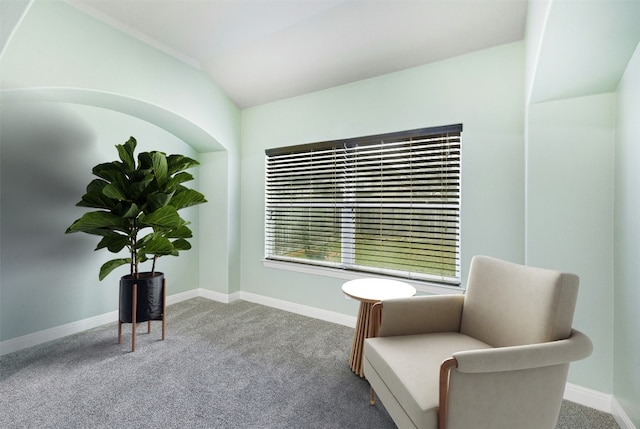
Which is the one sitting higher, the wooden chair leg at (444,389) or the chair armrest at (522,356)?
the chair armrest at (522,356)

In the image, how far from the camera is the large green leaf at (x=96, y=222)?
2.27 metres

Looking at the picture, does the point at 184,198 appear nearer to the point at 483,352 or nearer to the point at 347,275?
the point at 347,275

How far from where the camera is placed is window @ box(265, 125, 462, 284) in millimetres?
2602

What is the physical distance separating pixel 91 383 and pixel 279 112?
9.83 feet

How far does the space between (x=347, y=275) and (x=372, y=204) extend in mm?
773

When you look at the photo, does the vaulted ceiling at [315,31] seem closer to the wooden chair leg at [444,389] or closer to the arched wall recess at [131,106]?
the arched wall recess at [131,106]

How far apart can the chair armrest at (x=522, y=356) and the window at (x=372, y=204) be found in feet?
4.45

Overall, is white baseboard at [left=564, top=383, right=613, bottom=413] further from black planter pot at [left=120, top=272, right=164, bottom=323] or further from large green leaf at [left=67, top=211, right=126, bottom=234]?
large green leaf at [left=67, top=211, right=126, bottom=234]

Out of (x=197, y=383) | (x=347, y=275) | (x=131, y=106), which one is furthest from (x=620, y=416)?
(x=131, y=106)

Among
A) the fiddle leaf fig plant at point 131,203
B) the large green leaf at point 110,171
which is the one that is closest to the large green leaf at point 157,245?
the fiddle leaf fig plant at point 131,203

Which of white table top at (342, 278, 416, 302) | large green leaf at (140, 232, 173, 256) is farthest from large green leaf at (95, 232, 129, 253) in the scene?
white table top at (342, 278, 416, 302)

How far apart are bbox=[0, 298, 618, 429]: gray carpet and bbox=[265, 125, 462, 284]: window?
2.89 ft

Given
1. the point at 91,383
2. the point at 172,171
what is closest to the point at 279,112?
the point at 172,171

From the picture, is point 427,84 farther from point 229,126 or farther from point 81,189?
point 81,189
